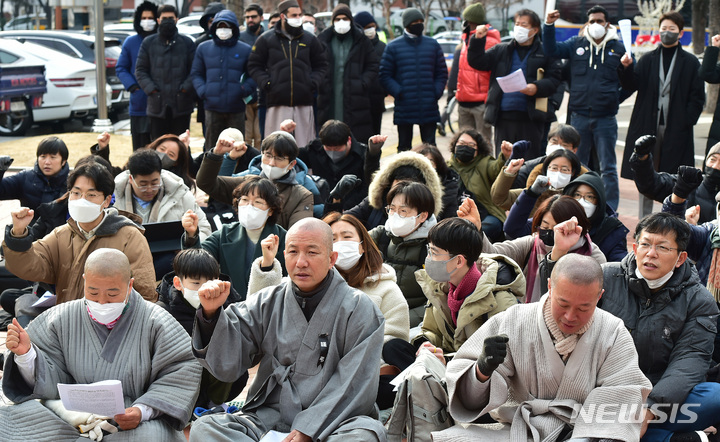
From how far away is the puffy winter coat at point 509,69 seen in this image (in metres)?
9.34

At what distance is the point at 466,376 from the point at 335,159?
435 cm

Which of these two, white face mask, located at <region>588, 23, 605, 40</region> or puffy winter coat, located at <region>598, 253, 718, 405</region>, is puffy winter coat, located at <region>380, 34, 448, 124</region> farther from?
puffy winter coat, located at <region>598, 253, 718, 405</region>

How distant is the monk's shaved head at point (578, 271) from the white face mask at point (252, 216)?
100 inches

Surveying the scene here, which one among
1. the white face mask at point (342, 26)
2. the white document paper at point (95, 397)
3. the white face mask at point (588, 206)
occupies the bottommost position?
the white document paper at point (95, 397)

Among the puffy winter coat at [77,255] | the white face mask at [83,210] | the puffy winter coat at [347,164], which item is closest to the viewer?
the puffy winter coat at [77,255]

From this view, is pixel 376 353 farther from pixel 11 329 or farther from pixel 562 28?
pixel 562 28

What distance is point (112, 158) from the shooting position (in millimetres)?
12352

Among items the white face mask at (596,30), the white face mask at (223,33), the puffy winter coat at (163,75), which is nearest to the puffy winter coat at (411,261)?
the white face mask at (596,30)

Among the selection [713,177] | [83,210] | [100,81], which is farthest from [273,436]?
[100,81]

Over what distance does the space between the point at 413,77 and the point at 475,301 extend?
5684 millimetres

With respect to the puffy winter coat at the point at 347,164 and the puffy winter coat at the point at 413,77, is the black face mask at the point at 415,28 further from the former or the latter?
the puffy winter coat at the point at 347,164

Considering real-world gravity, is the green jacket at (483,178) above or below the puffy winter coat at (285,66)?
below

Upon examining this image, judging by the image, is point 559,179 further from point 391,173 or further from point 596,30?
point 596,30

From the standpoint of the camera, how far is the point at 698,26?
21844 mm
